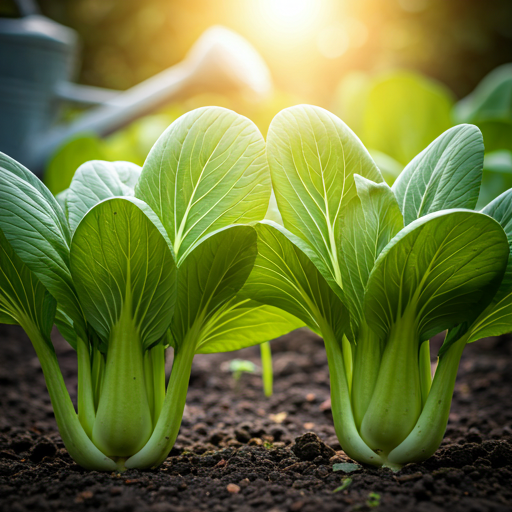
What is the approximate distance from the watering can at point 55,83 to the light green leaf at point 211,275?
4.03 ft

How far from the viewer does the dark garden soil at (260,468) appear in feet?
1.79

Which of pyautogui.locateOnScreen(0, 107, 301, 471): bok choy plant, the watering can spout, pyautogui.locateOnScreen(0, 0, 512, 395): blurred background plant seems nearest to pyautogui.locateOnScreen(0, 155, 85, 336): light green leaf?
pyautogui.locateOnScreen(0, 107, 301, 471): bok choy plant

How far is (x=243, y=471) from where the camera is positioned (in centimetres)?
66

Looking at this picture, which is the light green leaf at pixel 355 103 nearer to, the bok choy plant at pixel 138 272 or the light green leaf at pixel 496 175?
the light green leaf at pixel 496 175

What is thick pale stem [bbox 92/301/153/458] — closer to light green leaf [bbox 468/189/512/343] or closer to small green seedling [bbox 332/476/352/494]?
small green seedling [bbox 332/476/352/494]

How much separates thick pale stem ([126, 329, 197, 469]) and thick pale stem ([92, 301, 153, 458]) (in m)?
0.01

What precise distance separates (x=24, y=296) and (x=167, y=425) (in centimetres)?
25

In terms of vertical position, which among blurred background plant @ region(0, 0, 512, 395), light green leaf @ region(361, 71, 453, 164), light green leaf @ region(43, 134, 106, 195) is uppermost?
blurred background plant @ region(0, 0, 512, 395)

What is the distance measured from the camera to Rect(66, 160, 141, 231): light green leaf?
68cm

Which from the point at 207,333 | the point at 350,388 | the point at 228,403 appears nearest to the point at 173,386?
the point at 207,333

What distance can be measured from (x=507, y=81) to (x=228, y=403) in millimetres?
1385

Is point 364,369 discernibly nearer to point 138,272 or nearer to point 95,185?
point 138,272

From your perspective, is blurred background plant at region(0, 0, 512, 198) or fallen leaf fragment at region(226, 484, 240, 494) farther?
blurred background plant at region(0, 0, 512, 198)

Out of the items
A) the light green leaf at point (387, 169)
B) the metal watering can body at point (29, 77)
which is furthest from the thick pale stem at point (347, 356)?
the metal watering can body at point (29, 77)
